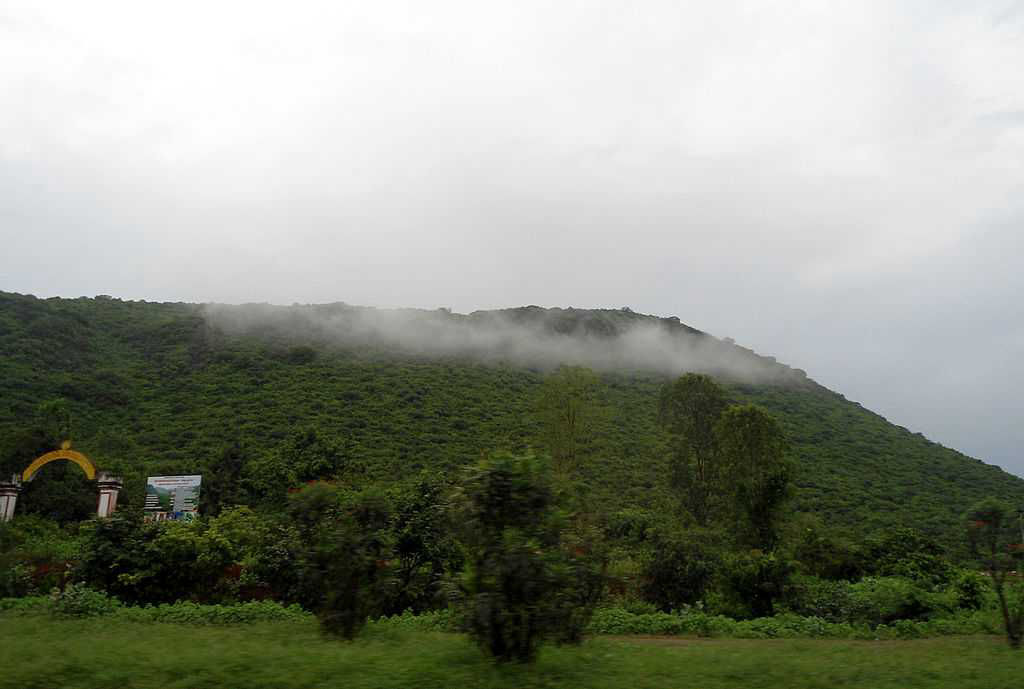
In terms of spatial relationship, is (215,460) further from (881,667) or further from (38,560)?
(881,667)

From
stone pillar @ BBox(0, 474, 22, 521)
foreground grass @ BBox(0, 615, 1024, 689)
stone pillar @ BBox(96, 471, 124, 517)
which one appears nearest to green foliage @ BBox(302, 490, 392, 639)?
foreground grass @ BBox(0, 615, 1024, 689)

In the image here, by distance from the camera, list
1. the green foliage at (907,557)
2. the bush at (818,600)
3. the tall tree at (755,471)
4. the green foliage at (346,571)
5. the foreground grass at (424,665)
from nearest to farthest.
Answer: the foreground grass at (424,665) → the green foliage at (346,571) → the bush at (818,600) → the green foliage at (907,557) → the tall tree at (755,471)

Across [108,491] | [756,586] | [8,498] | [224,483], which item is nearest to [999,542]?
[756,586]

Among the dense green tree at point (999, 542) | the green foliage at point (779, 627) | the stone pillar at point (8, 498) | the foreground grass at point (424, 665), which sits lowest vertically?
A: the stone pillar at point (8, 498)

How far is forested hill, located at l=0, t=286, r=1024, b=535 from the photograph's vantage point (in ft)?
101

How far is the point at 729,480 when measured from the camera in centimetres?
2178

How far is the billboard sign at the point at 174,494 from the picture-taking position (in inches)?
841

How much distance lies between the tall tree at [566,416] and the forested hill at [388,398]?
1.69 meters

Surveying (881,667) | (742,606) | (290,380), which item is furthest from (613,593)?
(290,380)

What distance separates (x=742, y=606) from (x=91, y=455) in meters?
27.3

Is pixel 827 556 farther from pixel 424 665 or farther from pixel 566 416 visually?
pixel 424 665

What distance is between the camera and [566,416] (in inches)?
1067

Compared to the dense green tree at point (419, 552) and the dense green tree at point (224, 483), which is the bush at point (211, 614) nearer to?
the dense green tree at point (419, 552)

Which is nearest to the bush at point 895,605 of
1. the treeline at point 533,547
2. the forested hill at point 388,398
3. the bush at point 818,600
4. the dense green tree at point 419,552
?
the treeline at point 533,547
